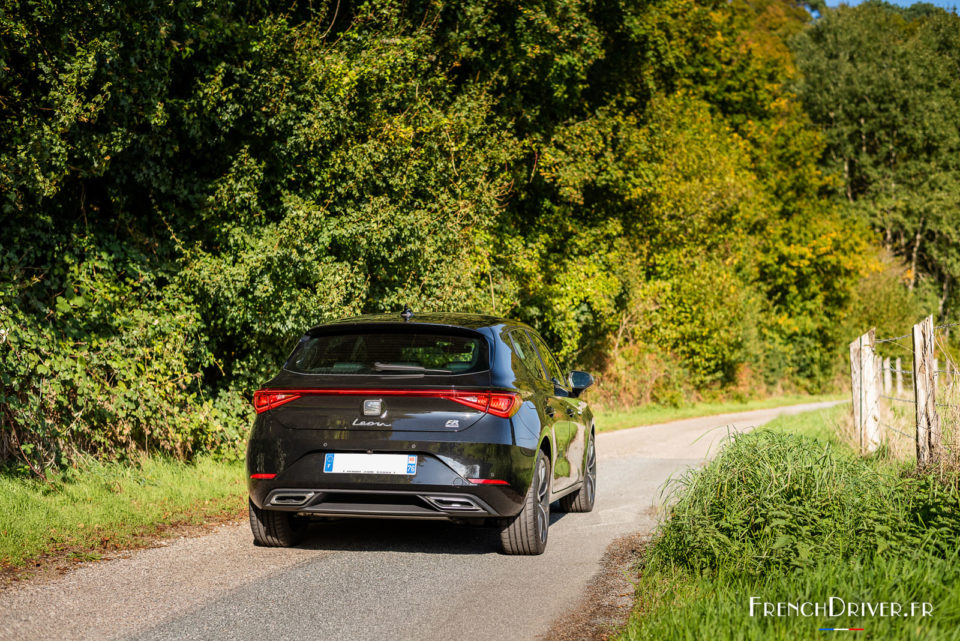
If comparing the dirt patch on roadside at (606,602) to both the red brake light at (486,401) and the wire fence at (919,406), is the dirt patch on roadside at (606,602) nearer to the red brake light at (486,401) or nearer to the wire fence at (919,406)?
the red brake light at (486,401)

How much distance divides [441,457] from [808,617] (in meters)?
2.70

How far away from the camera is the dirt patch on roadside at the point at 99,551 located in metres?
6.05

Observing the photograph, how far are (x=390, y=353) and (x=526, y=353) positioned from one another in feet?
4.80

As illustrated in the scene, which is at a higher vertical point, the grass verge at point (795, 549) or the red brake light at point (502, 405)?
the red brake light at point (502, 405)

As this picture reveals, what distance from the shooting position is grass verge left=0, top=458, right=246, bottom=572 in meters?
6.91

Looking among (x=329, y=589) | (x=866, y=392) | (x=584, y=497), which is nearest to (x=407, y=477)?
(x=329, y=589)

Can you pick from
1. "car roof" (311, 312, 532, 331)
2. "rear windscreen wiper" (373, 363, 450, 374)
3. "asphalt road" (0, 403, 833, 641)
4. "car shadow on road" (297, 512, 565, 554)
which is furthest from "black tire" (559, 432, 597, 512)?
"rear windscreen wiper" (373, 363, 450, 374)

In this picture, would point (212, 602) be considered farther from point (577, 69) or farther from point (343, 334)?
point (577, 69)

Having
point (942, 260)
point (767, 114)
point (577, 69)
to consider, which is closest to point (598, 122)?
point (577, 69)

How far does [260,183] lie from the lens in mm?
13289

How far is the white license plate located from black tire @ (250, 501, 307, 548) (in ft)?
2.73

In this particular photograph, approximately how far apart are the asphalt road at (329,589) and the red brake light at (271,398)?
1080 mm

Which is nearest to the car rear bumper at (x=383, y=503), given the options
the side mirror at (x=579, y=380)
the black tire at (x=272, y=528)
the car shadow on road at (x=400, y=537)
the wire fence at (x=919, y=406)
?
the black tire at (x=272, y=528)

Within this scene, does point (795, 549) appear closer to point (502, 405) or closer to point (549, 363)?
point (502, 405)
